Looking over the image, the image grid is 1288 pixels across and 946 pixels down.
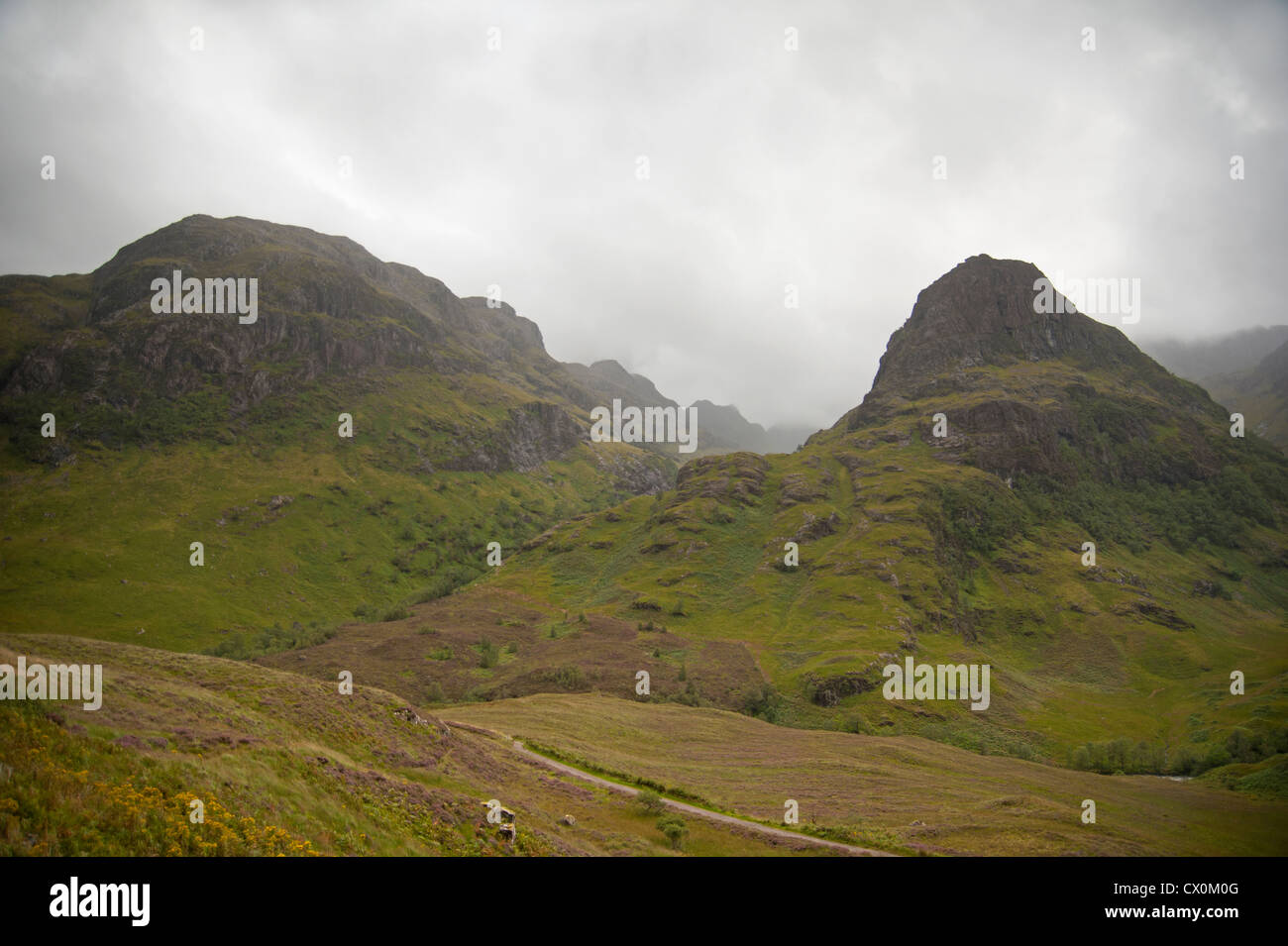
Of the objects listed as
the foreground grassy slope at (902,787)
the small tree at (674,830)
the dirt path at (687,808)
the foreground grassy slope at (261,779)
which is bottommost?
the foreground grassy slope at (902,787)

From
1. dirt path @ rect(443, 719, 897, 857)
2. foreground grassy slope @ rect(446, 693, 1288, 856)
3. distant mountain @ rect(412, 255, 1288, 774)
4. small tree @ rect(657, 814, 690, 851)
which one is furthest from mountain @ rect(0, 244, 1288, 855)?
dirt path @ rect(443, 719, 897, 857)

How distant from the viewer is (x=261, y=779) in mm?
21344

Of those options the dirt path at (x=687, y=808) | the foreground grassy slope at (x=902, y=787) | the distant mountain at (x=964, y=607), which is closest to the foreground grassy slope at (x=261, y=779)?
the dirt path at (x=687, y=808)

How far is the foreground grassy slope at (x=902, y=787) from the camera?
38.8 metres

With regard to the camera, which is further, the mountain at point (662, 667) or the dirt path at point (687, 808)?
the dirt path at point (687, 808)

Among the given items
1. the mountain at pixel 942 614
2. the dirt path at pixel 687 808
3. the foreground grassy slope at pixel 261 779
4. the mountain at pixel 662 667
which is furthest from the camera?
the mountain at pixel 942 614

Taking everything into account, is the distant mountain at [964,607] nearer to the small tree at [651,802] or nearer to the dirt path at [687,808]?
the dirt path at [687,808]

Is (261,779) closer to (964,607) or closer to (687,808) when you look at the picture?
(687,808)

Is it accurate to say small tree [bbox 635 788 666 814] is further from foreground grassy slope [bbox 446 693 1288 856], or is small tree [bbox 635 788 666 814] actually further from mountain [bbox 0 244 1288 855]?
foreground grassy slope [bbox 446 693 1288 856]

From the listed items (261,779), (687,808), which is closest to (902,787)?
(687,808)

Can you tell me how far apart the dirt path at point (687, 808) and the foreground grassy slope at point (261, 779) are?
A: 1438mm

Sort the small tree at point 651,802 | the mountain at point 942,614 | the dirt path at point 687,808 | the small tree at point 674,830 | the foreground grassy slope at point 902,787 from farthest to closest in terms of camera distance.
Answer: the mountain at point 942,614 < the small tree at point 651,802 < the foreground grassy slope at point 902,787 < the small tree at point 674,830 < the dirt path at point 687,808

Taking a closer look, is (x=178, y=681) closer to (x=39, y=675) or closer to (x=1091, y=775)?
(x=39, y=675)

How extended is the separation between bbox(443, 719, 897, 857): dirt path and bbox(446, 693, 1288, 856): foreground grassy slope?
6.06 feet
